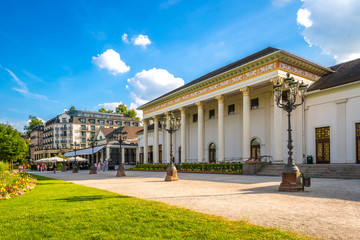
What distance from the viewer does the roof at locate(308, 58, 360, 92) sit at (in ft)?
76.1

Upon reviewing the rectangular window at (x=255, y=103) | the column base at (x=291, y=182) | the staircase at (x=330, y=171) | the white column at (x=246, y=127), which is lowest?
the staircase at (x=330, y=171)

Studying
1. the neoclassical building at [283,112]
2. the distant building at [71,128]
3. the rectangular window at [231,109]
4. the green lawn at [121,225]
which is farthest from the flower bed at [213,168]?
the distant building at [71,128]

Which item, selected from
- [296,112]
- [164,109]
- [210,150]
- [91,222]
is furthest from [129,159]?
[91,222]

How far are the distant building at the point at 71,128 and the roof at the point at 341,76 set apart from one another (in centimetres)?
7299

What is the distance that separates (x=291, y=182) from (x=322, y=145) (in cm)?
1584

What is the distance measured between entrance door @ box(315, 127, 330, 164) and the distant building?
73.1 meters

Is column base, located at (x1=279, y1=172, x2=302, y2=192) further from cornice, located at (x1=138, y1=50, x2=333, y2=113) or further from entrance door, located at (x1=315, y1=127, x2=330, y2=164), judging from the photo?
entrance door, located at (x1=315, y1=127, x2=330, y2=164)

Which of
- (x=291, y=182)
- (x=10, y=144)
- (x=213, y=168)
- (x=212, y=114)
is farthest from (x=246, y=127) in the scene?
(x=10, y=144)

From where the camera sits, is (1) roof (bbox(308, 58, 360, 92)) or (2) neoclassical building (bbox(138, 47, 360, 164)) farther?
(1) roof (bbox(308, 58, 360, 92))

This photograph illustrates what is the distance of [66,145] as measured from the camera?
287 feet

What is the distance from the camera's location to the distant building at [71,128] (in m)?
88.5

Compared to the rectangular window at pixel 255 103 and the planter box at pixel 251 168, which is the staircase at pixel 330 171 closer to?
the planter box at pixel 251 168

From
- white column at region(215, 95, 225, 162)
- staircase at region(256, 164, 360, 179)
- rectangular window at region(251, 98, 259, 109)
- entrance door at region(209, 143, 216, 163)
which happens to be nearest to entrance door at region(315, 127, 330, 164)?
staircase at region(256, 164, 360, 179)

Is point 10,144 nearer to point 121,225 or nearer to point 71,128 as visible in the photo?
point 71,128
